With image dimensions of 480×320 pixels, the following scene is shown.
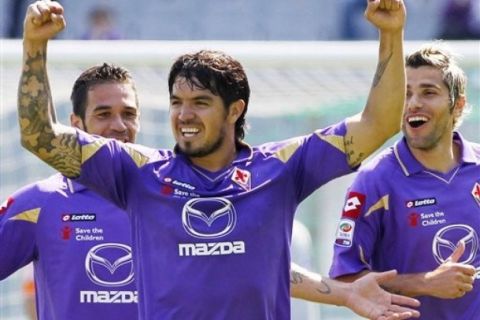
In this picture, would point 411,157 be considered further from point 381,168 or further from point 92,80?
point 92,80

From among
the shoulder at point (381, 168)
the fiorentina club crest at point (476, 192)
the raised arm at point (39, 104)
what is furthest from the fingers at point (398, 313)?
the raised arm at point (39, 104)

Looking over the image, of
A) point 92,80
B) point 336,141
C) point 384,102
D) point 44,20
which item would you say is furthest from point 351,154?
point 92,80

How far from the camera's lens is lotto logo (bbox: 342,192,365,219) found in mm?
6547

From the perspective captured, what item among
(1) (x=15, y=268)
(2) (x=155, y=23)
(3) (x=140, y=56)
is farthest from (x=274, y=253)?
(2) (x=155, y=23)

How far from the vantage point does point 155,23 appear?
1841cm

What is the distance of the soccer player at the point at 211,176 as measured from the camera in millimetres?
5539

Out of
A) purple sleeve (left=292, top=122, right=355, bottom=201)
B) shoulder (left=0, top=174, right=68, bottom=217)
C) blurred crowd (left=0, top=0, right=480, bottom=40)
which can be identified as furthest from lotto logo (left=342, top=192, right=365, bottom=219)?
blurred crowd (left=0, top=0, right=480, bottom=40)

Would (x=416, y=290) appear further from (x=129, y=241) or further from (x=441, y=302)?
(x=129, y=241)

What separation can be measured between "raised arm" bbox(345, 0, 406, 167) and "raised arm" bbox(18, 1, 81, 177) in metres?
1.07

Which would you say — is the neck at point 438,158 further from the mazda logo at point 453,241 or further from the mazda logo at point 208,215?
the mazda logo at point 208,215

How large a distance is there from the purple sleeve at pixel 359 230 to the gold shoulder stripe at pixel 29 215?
1.33 m

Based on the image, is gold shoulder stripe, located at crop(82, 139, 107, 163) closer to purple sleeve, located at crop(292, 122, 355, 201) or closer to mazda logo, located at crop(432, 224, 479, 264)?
purple sleeve, located at crop(292, 122, 355, 201)

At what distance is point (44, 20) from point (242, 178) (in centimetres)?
100

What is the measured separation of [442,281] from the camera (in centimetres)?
622
